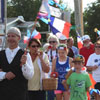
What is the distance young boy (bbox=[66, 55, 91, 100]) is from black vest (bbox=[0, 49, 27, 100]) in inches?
56.7

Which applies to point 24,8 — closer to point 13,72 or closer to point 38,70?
point 38,70

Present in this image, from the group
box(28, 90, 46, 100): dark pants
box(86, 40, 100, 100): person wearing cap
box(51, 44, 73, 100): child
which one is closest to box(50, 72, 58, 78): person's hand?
box(51, 44, 73, 100): child

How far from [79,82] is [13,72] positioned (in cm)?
170

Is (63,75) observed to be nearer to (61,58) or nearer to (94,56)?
(61,58)

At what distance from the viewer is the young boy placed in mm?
6168

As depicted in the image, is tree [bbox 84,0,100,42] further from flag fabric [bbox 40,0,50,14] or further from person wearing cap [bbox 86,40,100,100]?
flag fabric [bbox 40,0,50,14]

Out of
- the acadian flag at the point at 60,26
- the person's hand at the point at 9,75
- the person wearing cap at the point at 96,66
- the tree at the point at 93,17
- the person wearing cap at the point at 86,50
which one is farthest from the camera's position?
the tree at the point at 93,17

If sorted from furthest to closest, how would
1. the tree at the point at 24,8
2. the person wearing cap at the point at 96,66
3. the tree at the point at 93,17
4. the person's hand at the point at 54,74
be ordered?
the tree at the point at 24,8 < the tree at the point at 93,17 < the person wearing cap at the point at 96,66 < the person's hand at the point at 54,74

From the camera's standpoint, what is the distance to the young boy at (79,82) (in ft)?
20.2

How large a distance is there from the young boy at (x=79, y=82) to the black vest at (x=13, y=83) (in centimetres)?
144

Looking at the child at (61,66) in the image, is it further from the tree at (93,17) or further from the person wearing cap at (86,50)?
the tree at (93,17)

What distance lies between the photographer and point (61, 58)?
7.21 metres

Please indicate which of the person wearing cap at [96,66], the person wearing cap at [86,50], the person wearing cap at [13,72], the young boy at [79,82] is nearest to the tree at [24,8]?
the person wearing cap at [86,50]

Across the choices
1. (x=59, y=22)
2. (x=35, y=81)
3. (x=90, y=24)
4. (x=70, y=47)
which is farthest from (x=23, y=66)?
(x=90, y=24)
